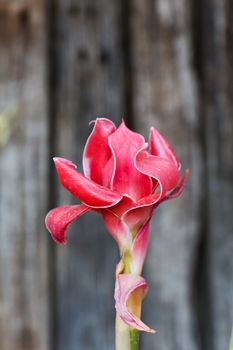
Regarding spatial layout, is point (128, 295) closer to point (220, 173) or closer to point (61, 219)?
point (61, 219)

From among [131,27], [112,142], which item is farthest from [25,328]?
[112,142]

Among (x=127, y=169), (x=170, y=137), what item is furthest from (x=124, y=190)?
(x=170, y=137)

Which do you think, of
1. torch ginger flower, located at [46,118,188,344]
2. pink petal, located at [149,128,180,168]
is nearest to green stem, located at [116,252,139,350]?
torch ginger flower, located at [46,118,188,344]

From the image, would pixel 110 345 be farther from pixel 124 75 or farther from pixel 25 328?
pixel 124 75

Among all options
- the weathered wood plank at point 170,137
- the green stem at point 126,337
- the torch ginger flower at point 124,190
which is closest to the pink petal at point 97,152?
the torch ginger flower at point 124,190

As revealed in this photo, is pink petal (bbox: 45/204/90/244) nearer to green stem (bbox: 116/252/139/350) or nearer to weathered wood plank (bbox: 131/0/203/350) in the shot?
green stem (bbox: 116/252/139/350)

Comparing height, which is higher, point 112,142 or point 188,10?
point 188,10
